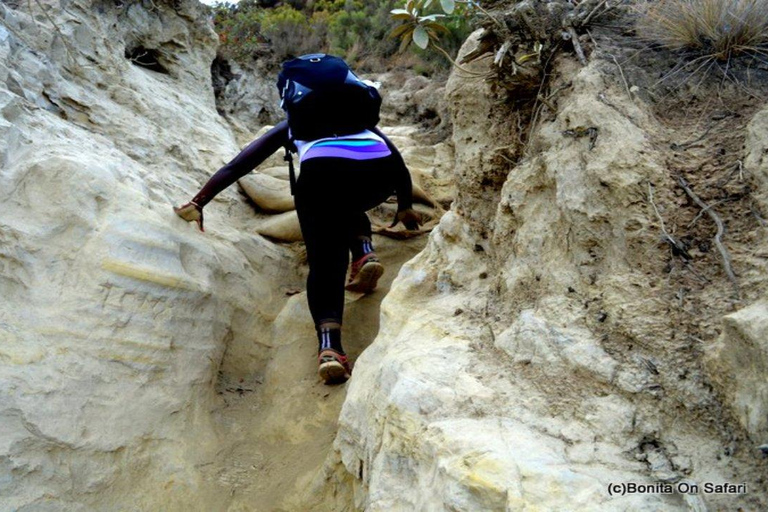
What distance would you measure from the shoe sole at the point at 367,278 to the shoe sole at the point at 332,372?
0.64 m

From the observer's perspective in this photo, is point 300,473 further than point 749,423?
Yes

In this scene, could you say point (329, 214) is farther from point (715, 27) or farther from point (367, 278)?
point (715, 27)

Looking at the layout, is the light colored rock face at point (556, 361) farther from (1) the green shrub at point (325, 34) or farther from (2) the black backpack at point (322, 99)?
(1) the green shrub at point (325, 34)

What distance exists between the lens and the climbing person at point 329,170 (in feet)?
11.3

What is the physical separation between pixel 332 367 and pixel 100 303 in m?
1.11

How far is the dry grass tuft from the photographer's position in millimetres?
2441

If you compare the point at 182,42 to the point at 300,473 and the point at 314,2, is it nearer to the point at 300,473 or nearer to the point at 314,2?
the point at 300,473

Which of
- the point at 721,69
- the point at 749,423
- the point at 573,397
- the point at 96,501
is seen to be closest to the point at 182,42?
the point at 96,501

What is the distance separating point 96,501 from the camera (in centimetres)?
274

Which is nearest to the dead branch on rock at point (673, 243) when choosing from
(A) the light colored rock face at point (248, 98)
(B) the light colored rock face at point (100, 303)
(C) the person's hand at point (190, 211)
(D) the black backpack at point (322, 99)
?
(D) the black backpack at point (322, 99)

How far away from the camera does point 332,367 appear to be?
3346 millimetres

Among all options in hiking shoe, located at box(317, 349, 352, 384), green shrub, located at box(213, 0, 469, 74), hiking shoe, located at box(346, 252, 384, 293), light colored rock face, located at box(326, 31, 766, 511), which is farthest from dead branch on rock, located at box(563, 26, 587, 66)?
green shrub, located at box(213, 0, 469, 74)

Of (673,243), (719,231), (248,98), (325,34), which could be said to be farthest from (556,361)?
(325,34)

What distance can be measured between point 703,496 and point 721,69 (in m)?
1.62
